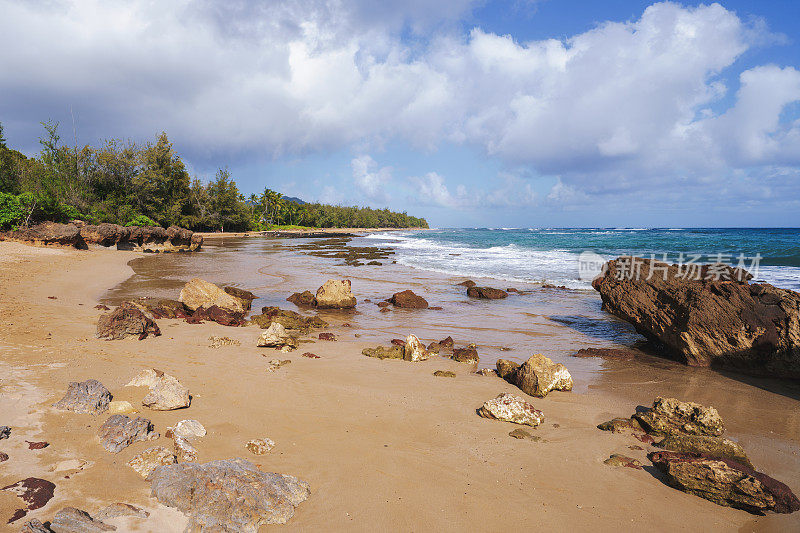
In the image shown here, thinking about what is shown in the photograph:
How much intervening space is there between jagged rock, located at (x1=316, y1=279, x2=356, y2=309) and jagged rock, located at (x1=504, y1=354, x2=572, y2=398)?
7.28 metres

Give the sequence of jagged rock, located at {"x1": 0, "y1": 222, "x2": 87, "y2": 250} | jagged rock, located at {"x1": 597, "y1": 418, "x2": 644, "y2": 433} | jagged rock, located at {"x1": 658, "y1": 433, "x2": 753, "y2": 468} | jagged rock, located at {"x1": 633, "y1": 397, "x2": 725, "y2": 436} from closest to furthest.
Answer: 1. jagged rock, located at {"x1": 658, "y1": 433, "x2": 753, "y2": 468}
2. jagged rock, located at {"x1": 633, "y1": 397, "x2": 725, "y2": 436}
3. jagged rock, located at {"x1": 597, "y1": 418, "x2": 644, "y2": 433}
4. jagged rock, located at {"x1": 0, "y1": 222, "x2": 87, "y2": 250}

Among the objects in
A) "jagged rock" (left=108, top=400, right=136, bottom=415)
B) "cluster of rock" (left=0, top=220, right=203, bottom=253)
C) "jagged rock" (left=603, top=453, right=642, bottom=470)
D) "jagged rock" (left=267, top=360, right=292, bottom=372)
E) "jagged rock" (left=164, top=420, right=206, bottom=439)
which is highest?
"cluster of rock" (left=0, top=220, right=203, bottom=253)

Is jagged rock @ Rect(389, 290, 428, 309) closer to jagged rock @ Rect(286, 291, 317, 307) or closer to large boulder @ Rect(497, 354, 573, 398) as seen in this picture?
jagged rock @ Rect(286, 291, 317, 307)

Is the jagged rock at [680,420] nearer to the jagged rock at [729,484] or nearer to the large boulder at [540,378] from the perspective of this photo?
the jagged rock at [729,484]

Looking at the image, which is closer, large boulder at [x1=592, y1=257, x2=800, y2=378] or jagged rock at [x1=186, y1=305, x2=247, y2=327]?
large boulder at [x1=592, y1=257, x2=800, y2=378]

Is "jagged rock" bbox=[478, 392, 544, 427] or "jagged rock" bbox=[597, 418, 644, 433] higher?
"jagged rock" bbox=[478, 392, 544, 427]

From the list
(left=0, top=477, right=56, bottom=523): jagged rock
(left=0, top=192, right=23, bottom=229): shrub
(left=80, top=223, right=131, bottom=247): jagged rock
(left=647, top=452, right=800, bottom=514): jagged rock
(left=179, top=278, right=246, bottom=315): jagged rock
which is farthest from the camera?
(left=80, top=223, right=131, bottom=247): jagged rock

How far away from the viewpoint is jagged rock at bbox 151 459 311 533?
2.81m

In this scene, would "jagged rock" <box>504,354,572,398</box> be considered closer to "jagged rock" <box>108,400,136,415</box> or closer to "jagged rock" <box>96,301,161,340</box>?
"jagged rock" <box>108,400,136,415</box>

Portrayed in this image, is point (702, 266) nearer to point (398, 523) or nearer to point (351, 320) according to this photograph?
point (351, 320)

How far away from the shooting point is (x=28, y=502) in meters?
2.67

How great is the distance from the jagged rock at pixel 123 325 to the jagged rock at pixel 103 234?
27.2 m

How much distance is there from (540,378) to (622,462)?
187 cm

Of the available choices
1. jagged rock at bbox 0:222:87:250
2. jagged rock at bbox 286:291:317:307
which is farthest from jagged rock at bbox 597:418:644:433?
jagged rock at bbox 0:222:87:250
